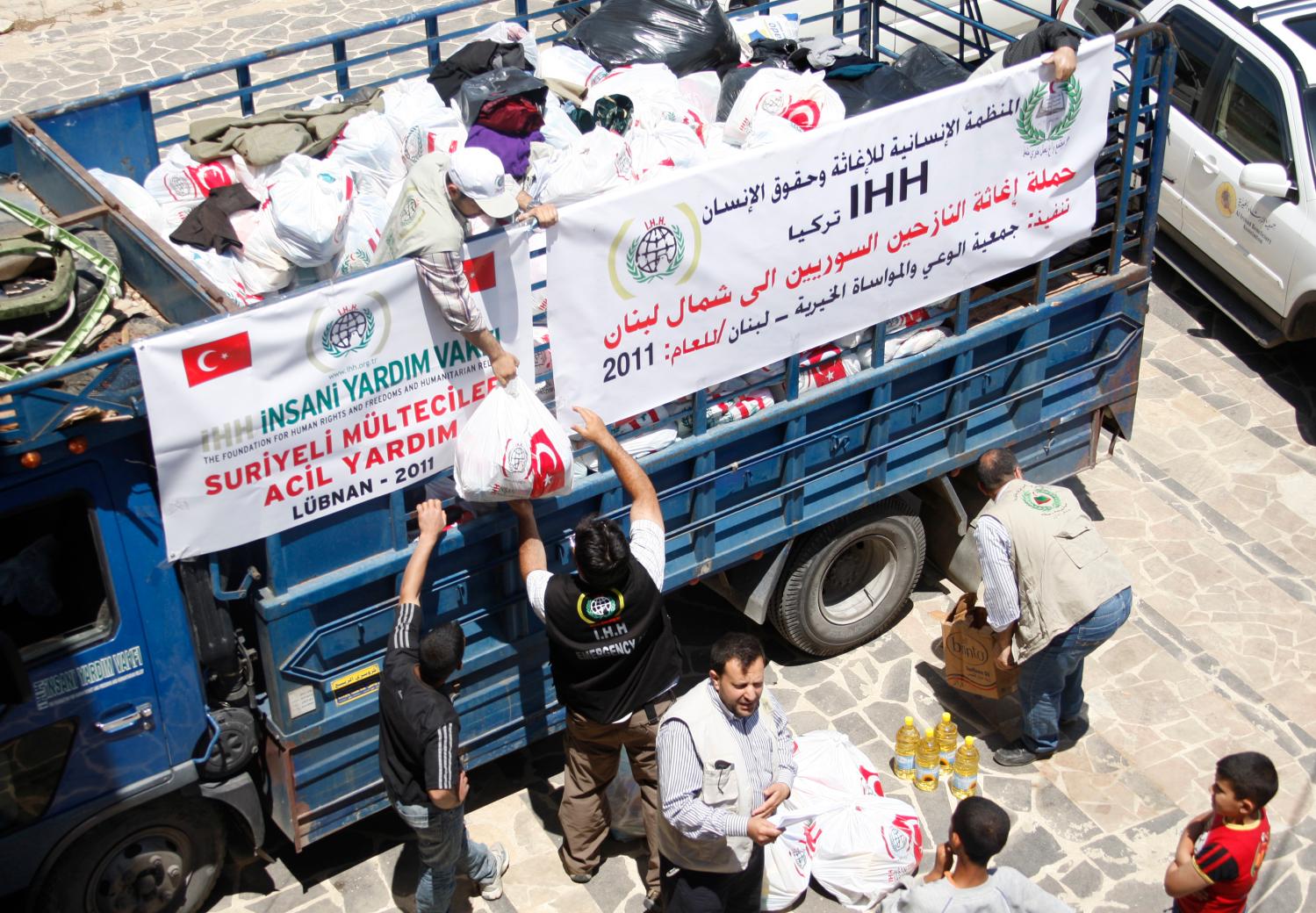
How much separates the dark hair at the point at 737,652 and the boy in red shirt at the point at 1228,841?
56.1 inches

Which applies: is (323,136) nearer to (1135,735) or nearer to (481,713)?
(481,713)

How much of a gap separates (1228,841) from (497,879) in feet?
8.43

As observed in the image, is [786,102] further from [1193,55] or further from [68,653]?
[1193,55]

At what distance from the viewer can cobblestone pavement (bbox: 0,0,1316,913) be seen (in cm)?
542

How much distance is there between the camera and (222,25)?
491 inches

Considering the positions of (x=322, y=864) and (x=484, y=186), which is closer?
(x=484, y=186)

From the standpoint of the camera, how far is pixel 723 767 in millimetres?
4328

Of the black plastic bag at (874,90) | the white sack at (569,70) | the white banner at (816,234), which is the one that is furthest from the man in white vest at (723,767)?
the white sack at (569,70)

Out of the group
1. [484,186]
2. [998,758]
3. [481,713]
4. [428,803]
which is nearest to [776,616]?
[998,758]

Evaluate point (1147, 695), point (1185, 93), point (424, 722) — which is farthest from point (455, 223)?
point (1185, 93)

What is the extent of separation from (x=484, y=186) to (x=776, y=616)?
8.13 ft

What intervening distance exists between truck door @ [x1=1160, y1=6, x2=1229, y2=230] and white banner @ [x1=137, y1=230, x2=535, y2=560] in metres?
5.52

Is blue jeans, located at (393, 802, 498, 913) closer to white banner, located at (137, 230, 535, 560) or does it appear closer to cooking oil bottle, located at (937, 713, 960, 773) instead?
white banner, located at (137, 230, 535, 560)

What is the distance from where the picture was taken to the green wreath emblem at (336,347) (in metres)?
4.34
